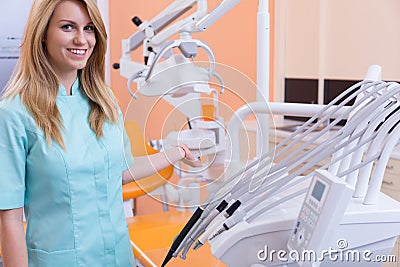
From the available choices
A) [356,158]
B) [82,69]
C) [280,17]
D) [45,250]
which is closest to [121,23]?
[280,17]

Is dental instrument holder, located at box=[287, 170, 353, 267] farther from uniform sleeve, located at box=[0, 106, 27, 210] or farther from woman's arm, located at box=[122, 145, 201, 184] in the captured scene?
uniform sleeve, located at box=[0, 106, 27, 210]

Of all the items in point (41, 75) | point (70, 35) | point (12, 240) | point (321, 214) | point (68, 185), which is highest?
point (70, 35)

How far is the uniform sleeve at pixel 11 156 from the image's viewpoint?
4.61 ft

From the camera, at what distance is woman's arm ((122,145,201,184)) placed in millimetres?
1282

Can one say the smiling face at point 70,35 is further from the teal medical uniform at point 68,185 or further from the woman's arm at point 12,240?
the woman's arm at point 12,240

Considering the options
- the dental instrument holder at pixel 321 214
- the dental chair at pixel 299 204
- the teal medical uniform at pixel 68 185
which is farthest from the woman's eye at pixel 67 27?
the dental instrument holder at pixel 321 214

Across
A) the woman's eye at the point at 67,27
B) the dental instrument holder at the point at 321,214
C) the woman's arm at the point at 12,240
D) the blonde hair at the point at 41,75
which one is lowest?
the woman's arm at the point at 12,240

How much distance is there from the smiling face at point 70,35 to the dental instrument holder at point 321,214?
0.77 meters

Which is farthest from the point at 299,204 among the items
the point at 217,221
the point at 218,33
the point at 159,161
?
the point at 218,33

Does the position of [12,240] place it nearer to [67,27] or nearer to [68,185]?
[68,185]

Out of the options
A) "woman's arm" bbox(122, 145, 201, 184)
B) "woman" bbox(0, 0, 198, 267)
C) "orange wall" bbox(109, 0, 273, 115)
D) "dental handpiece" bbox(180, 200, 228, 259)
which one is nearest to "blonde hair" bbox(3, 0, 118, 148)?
"woman" bbox(0, 0, 198, 267)

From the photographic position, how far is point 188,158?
4.22 feet

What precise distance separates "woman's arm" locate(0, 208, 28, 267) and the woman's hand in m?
0.49

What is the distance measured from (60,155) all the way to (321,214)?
0.78 metres
